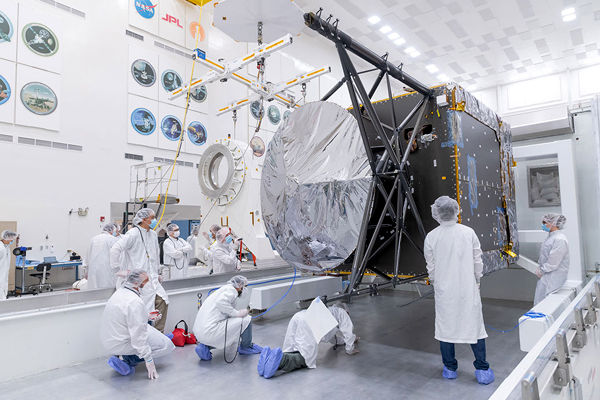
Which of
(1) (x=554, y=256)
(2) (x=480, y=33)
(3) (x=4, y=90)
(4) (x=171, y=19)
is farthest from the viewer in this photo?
(2) (x=480, y=33)

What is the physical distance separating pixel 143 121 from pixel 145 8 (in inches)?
116

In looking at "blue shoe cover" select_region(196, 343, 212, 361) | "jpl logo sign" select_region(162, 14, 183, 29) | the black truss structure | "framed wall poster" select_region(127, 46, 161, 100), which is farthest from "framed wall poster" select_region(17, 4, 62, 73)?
the black truss structure

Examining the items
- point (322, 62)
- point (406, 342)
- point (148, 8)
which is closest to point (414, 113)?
point (406, 342)

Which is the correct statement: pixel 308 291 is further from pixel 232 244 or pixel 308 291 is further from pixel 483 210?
pixel 483 210

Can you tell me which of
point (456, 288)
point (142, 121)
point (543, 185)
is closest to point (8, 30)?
point (142, 121)

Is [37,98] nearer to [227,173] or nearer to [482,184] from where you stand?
[227,173]

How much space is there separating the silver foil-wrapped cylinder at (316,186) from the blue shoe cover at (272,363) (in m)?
0.85

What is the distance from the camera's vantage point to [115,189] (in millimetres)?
8859

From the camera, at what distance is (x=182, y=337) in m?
4.30

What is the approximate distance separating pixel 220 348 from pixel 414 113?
309 cm

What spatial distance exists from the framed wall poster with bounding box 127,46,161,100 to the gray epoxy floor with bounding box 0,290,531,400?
7.29 metres

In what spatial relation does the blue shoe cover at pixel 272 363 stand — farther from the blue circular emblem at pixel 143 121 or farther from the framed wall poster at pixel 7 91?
Answer: the blue circular emblem at pixel 143 121

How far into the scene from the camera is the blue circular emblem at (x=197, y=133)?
10.5 m

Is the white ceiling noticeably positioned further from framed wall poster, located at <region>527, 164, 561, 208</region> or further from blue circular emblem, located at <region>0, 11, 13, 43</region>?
framed wall poster, located at <region>527, 164, 561, 208</region>
